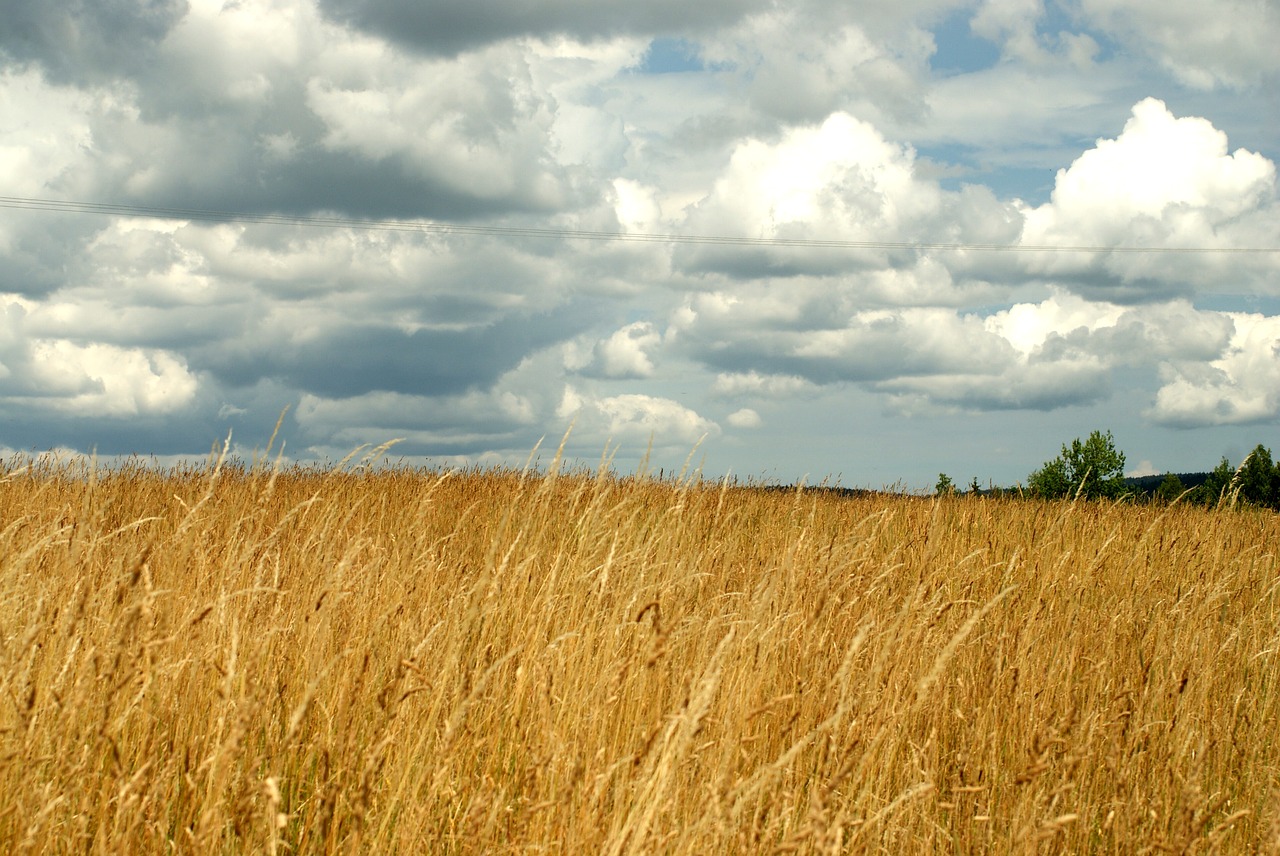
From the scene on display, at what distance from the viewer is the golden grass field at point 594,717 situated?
6.80 feet

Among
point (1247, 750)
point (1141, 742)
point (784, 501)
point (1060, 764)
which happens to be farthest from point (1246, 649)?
point (784, 501)

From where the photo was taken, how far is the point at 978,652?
15.2ft

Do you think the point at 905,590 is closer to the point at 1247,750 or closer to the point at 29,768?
the point at 1247,750

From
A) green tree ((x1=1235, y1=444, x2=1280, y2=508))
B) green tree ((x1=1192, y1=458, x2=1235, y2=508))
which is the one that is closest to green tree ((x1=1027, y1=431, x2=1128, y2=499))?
green tree ((x1=1192, y1=458, x2=1235, y2=508))

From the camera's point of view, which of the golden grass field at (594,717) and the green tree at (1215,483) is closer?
the golden grass field at (594,717)

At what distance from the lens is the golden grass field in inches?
81.6

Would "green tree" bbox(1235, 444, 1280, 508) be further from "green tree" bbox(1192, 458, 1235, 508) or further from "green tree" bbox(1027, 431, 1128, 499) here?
"green tree" bbox(1027, 431, 1128, 499)

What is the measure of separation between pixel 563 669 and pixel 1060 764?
1770mm

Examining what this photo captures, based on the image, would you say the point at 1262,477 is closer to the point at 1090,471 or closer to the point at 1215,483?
the point at 1215,483

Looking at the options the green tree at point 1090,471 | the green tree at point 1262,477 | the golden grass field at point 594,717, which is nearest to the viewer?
the golden grass field at point 594,717

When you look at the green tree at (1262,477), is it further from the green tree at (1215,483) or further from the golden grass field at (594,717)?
the golden grass field at (594,717)

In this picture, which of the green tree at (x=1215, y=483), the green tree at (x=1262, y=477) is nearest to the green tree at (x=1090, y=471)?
the green tree at (x=1215, y=483)

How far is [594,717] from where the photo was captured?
2.52 meters

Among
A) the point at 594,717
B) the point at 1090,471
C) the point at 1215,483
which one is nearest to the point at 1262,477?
the point at 1215,483
